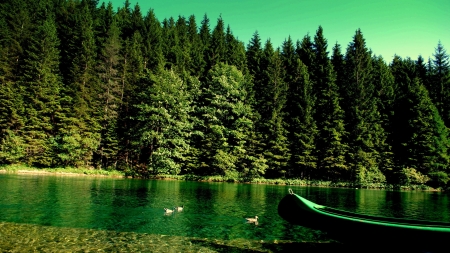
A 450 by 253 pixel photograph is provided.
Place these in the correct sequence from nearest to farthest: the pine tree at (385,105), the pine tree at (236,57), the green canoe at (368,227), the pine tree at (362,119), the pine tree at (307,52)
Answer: the green canoe at (368,227)
the pine tree at (362,119)
the pine tree at (385,105)
the pine tree at (236,57)
the pine tree at (307,52)

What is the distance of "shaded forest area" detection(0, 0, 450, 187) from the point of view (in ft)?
135

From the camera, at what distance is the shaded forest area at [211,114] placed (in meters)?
41.1

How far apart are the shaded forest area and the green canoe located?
32.1 meters

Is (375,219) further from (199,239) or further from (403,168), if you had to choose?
(403,168)

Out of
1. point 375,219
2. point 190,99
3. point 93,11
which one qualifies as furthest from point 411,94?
point 93,11

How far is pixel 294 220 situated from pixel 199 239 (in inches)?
131

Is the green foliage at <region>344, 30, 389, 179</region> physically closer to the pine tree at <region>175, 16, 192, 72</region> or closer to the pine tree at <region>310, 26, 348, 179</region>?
the pine tree at <region>310, 26, 348, 179</region>

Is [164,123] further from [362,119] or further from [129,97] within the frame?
[362,119]

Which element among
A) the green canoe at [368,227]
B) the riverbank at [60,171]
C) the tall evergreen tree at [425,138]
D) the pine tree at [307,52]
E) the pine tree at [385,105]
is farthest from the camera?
the pine tree at [307,52]

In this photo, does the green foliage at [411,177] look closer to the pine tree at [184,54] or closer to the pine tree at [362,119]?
the pine tree at [362,119]

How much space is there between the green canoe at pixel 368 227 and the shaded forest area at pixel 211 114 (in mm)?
32126

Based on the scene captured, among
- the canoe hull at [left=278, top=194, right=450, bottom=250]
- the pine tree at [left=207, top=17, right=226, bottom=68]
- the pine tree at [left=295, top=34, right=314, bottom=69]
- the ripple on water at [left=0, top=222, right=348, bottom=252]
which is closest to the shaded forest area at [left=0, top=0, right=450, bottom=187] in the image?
the pine tree at [left=207, top=17, right=226, bottom=68]

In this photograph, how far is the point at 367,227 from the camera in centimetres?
714

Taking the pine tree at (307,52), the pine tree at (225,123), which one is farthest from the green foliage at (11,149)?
the pine tree at (307,52)
